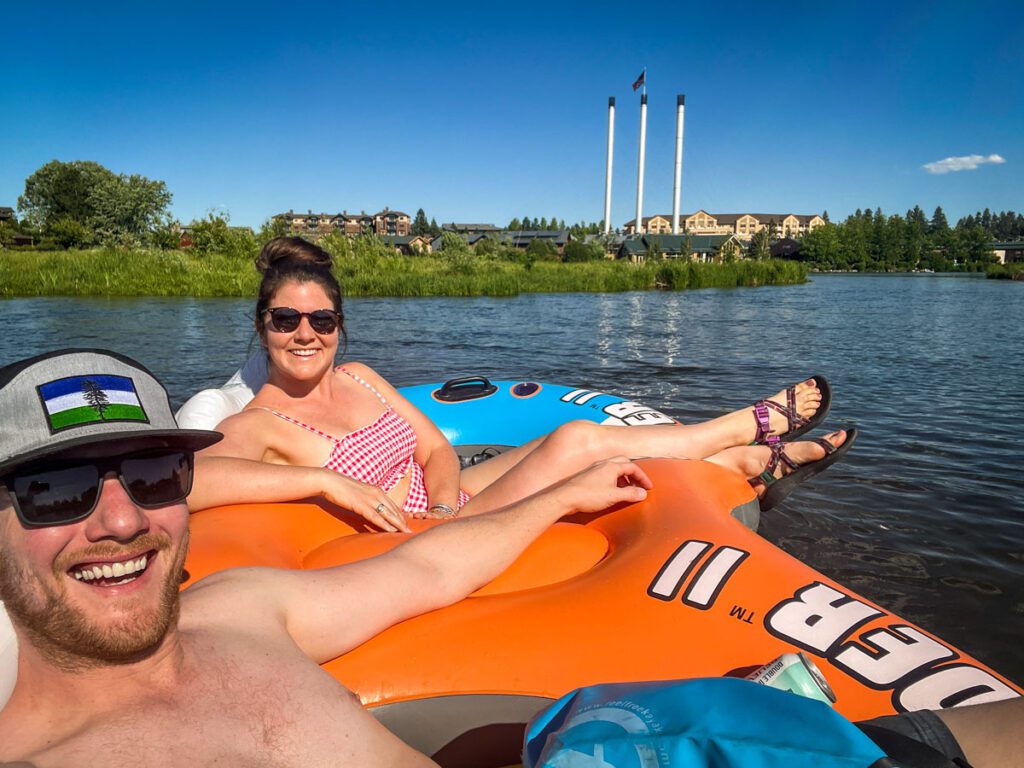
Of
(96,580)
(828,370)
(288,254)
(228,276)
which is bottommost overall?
(828,370)

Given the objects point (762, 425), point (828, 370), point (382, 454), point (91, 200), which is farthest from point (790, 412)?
point (91, 200)

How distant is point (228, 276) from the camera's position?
61.5 ft

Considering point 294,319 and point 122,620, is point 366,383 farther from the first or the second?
point 122,620

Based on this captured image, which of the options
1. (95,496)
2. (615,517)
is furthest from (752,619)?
(95,496)

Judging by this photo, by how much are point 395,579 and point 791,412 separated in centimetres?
192

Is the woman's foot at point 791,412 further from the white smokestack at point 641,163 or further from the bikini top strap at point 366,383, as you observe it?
the white smokestack at point 641,163

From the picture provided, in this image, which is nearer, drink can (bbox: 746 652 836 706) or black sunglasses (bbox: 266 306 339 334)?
drink can (bbox: 746 652 836 706)

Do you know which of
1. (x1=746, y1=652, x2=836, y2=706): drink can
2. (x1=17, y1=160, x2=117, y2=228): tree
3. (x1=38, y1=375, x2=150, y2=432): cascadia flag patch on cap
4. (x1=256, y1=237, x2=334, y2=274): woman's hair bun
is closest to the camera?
(x1=38, y1=375, x2=150, y2=432): cascadia flag patch on cap

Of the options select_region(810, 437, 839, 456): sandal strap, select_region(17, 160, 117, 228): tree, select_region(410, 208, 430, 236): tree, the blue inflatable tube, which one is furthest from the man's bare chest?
select_region(410, 208, 430, 236): tree

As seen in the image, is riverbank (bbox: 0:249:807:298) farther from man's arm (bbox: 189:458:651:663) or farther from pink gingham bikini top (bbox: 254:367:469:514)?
man's arm (bbox: 189:458:651:663)

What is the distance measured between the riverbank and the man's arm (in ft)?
53.8

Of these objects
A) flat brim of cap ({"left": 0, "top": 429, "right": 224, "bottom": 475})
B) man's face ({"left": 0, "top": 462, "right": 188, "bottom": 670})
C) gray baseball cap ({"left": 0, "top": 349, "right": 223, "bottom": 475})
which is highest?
gray baseball cap ({"left": 0, "top": 349, "right": 223, "bottom": 475})

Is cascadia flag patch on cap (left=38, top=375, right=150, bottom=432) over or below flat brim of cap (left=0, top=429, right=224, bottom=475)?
over

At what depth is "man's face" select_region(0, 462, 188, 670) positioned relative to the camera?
874 mm
